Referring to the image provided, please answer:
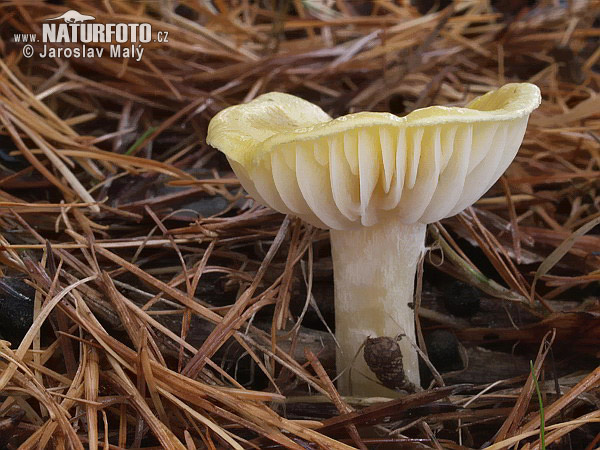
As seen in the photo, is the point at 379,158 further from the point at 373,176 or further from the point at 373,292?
the point at 373,292

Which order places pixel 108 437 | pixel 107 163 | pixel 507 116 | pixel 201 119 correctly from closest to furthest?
pixel 507 116, pixel 108 437, pixel 107 163, pixel 201 119

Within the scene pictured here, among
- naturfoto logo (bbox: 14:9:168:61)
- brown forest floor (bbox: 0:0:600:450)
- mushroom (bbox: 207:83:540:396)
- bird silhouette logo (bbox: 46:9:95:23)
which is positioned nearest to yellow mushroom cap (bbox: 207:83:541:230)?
mushroom (bbox: 207:83:540:396)

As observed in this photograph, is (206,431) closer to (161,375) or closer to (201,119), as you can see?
→ (161,375)

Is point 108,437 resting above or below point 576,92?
below

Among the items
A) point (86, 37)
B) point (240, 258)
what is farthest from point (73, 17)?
point (240, 258)

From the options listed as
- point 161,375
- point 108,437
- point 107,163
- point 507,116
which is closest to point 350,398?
point 161,375

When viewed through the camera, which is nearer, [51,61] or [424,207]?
[424,207]

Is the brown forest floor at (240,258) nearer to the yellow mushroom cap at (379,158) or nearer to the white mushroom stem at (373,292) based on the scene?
the white mushroom stem at (373,292)
